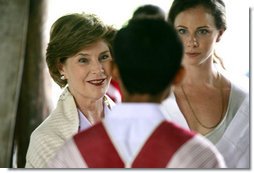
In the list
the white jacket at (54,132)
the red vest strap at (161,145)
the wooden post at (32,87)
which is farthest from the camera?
the wooden post at (32,87)

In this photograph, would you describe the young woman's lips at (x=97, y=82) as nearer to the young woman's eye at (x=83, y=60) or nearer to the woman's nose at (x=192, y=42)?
the young woman's eye at (x=83, y=60)

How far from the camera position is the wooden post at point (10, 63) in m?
1.86

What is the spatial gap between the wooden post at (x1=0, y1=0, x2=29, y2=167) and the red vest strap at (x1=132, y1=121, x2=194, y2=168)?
0.70 m

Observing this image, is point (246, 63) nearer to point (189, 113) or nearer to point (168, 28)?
point (189, 113)

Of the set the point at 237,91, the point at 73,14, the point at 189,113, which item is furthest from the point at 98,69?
the point at 237,91

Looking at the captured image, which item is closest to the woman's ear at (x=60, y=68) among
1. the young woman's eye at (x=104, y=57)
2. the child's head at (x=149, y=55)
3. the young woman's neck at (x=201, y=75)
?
the young woman's eye at (x=104, y=57)

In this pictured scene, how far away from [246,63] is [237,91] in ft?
0.27

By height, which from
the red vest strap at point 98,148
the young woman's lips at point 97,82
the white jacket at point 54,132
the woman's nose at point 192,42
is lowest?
the white jacket at point 54,132

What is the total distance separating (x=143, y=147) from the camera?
1.25m

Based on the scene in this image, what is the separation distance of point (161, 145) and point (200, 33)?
57cm

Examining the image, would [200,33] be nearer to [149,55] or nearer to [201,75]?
[201,75]

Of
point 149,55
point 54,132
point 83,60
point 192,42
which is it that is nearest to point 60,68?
point 83,60

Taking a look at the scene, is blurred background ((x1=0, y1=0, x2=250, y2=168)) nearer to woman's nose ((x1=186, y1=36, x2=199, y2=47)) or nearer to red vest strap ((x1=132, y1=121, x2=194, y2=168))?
woman's nose ((x1=186, y1=36, x2=199, y2=47))

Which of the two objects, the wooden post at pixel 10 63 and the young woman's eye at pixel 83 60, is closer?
the young woman's eye at pixel 83 60
